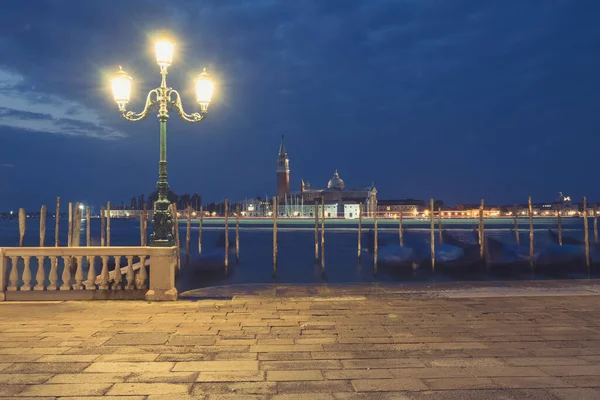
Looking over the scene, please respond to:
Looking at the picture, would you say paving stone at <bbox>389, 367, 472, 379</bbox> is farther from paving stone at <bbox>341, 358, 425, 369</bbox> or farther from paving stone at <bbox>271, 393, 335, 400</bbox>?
paving stone at <bbox>271, 393, 335, 400</bbox>

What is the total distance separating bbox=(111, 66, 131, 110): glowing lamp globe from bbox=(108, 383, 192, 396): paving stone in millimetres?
7102

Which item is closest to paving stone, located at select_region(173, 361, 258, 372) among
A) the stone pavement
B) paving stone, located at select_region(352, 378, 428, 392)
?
the stone pavement

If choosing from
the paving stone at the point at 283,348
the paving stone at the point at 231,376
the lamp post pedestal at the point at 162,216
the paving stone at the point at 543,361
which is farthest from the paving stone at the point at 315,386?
the lamp post pedestal at the point at 162,216

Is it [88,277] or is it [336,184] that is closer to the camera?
[88,277]

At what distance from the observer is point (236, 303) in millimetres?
9031

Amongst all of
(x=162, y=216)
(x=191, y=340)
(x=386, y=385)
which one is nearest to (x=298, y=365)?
(x=386, y=385)

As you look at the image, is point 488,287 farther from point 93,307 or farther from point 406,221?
point 406,221

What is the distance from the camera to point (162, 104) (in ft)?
32.7

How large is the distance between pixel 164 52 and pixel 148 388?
7.10m

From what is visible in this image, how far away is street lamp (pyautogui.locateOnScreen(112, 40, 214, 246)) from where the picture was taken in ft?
31.1

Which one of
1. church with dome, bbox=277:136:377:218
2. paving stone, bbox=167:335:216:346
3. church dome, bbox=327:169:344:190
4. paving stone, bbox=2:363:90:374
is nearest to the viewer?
paving stone, bbox=2:363:90:374

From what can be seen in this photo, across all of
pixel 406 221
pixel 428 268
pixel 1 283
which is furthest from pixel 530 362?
pixel 406 221

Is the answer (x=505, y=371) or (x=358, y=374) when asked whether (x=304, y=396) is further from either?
(x=505, y=371)

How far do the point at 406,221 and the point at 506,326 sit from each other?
134506 mm
